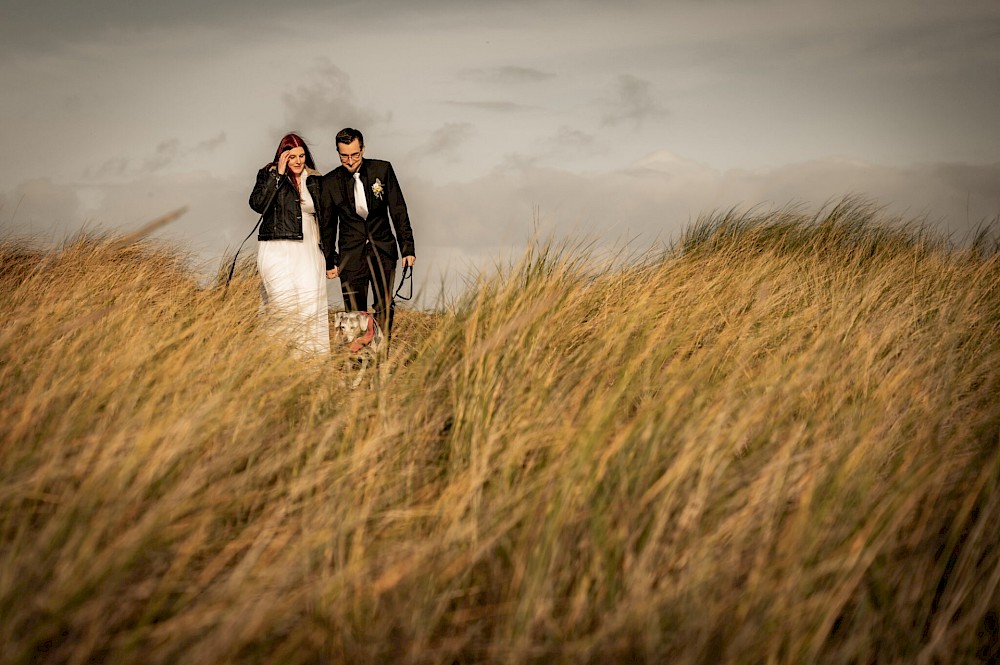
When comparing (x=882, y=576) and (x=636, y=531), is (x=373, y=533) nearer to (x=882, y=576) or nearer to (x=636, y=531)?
(x=636, y=531)

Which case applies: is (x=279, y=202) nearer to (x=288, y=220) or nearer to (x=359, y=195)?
(x=288, y=220)

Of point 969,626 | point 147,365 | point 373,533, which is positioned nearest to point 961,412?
point 969,626

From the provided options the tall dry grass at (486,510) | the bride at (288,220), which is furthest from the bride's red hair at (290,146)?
the tall dry grass at (486,510)

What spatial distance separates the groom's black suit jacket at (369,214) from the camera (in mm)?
5715

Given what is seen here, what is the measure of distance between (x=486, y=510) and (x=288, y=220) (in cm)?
391

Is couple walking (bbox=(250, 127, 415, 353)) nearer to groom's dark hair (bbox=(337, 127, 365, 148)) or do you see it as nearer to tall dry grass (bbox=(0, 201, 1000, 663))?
groom's dark hair (bbox=(337, 127, 365, 148))

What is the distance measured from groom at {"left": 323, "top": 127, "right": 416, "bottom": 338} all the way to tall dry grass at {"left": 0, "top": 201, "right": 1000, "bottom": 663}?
2.29m

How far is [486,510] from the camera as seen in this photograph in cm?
238

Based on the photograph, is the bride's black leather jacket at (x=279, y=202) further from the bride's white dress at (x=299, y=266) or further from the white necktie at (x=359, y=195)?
the white necktie at (x=359, y=195)

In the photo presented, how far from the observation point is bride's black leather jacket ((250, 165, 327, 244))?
5.60 m

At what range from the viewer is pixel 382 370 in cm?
338

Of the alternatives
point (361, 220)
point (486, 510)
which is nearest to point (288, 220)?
point (361, 220)

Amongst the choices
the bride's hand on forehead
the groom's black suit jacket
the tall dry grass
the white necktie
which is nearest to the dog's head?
the groom's black suit jacket

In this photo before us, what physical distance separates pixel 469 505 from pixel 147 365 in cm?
171
